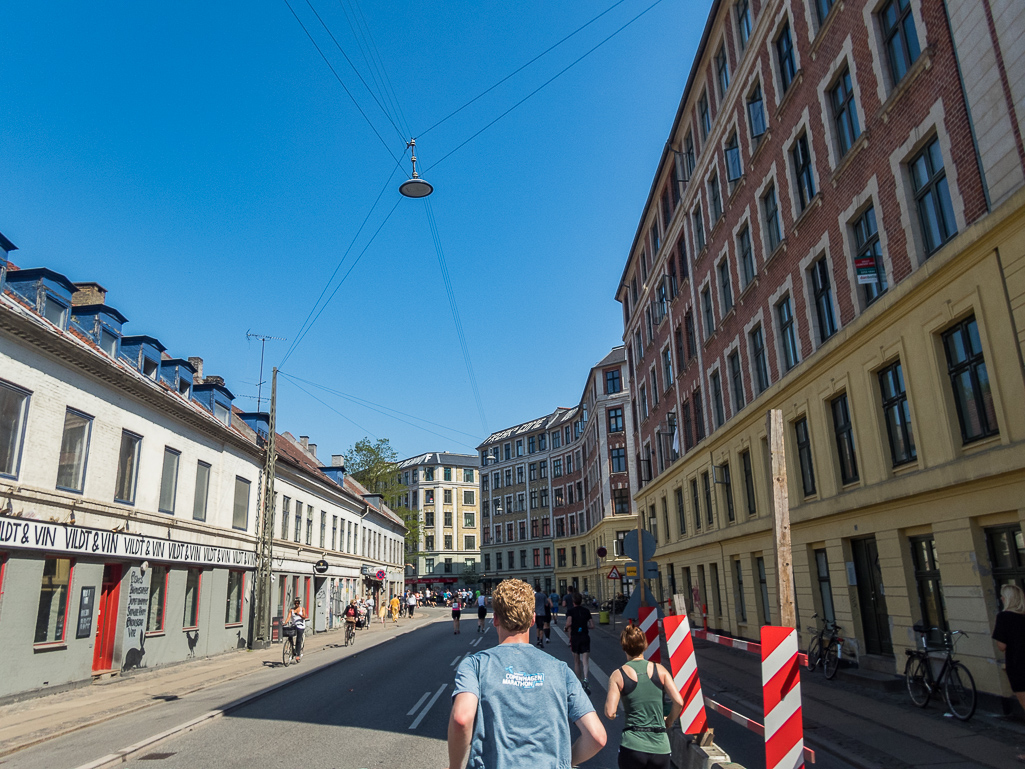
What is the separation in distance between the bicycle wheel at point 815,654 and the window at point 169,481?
17.7 meters

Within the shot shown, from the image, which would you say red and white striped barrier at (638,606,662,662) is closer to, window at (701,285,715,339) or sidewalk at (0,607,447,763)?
sidewalk at (0,607,447,763)

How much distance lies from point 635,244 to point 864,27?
24.0m

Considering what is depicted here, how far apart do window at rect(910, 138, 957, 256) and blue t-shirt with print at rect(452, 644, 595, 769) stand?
11.5 meters

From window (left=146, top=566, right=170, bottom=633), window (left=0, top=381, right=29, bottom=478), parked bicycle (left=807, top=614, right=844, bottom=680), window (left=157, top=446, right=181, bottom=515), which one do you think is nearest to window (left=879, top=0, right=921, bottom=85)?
parked bicycle (left=807, top=614, right=844, bottom=680)

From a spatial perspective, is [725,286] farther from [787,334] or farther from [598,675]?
[598,675]

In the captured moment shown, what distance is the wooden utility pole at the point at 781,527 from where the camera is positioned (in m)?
7.01

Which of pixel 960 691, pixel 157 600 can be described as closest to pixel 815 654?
pixel 960 691

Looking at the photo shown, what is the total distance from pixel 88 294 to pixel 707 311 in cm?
2056

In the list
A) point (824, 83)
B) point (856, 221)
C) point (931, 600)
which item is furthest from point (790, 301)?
point (931, 600)

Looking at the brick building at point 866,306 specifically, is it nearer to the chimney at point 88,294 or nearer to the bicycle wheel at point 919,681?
the bicycle wheel at point 919,681

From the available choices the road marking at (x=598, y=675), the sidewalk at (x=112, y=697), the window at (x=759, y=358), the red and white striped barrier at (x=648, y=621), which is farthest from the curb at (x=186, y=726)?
the window at (x=759, y=358)

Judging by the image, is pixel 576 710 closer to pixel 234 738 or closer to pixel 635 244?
pixel 234 738

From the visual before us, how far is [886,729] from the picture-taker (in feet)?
31.6

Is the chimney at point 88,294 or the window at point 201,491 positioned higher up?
the chimney at point 88,294
